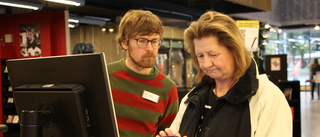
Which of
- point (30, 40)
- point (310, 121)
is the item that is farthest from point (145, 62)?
point (310, 121)

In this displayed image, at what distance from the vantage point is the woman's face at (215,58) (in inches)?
61.5

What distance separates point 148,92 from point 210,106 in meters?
0.50

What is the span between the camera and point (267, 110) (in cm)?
142

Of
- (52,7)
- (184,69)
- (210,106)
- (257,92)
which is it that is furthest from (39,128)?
(184,69)

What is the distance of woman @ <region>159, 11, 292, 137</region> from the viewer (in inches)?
56.0

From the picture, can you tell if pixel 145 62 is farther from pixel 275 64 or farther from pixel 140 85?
pixel 275 64

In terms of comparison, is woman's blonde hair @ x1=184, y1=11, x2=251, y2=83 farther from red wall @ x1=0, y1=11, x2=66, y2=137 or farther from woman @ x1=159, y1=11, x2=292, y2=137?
red wall @ x1=0, y1=11, x2=66, y2=137

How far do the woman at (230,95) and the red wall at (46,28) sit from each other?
7.64 metres

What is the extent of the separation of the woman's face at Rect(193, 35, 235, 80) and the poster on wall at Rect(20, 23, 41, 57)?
796 centimetres

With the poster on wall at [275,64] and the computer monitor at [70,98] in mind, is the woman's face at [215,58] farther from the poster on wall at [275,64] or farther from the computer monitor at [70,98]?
the poster on wall at [275,64]

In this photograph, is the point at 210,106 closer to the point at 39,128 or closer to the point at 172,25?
the point at 39,128

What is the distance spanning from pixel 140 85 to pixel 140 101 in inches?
4.2

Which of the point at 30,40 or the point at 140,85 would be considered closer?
the point at 140,85

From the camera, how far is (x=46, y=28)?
8664mm
